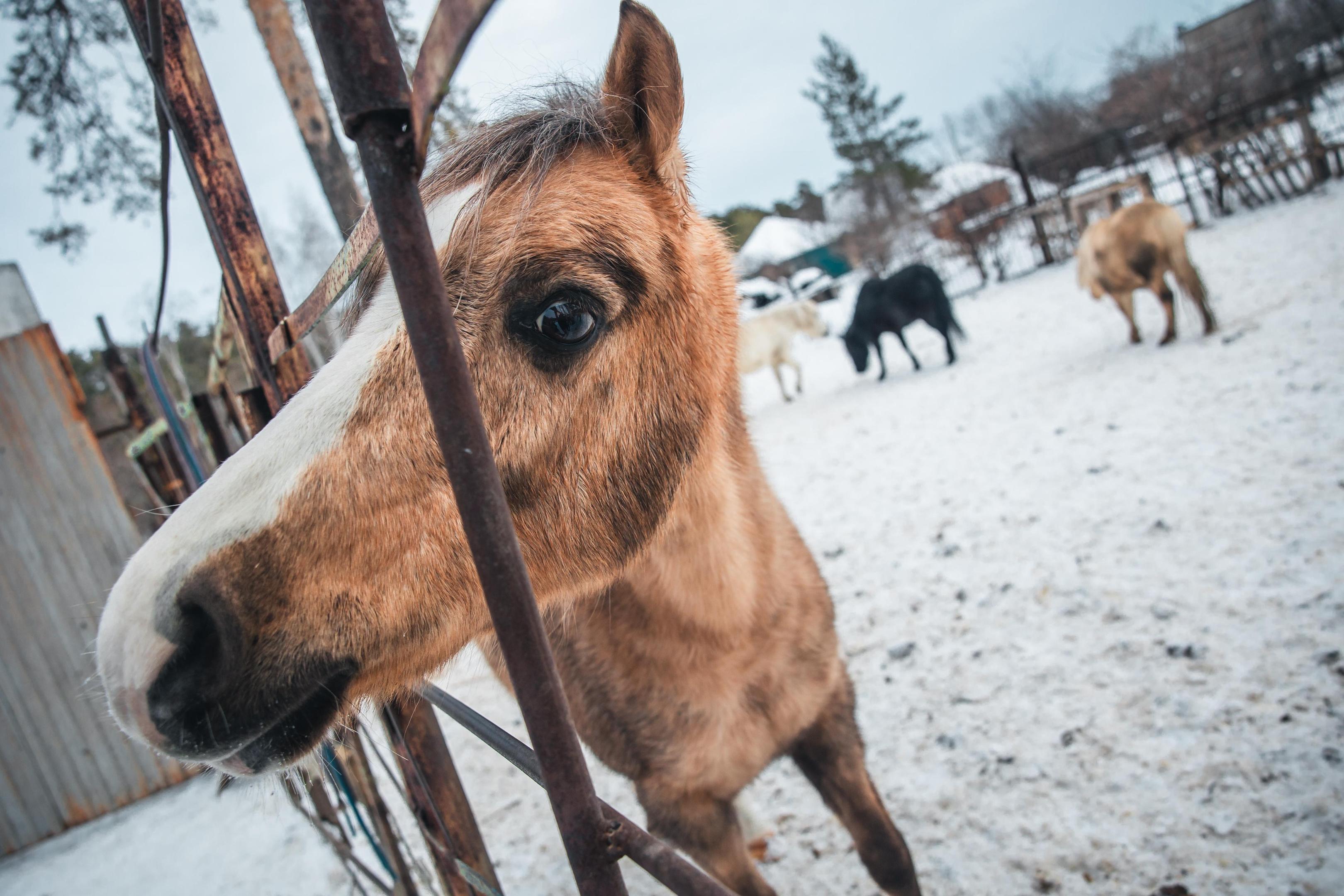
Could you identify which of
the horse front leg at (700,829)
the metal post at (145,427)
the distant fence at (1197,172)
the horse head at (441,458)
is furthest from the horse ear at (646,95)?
the distant fence at (1197,172)

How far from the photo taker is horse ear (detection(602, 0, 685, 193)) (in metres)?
1.31

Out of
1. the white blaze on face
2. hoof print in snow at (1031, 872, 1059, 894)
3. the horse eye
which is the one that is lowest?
hoof print in snow at (1031, 872, 1059, 894)

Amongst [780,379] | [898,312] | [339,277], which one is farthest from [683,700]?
[780,379]

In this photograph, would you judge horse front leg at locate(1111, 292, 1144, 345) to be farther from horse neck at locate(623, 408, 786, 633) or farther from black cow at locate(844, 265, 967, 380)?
horse neck at locate(623, 408, 786, 633)

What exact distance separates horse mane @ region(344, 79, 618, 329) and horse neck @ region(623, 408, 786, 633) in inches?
31.0

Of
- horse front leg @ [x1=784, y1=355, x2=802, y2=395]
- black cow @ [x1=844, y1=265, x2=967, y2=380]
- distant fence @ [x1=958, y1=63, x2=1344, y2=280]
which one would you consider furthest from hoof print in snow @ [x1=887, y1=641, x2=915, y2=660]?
distant fence @ [x1=958, y1=63, x2=1344, y2=280]

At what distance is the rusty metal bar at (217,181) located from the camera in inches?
65.5

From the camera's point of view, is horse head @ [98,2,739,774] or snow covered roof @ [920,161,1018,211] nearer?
horse head @ [98,2,739,774]

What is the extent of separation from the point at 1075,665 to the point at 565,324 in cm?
312

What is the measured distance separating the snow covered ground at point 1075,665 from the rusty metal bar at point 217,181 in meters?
1.10

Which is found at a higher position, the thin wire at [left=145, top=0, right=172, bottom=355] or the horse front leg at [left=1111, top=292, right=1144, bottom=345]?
the thin wire at [left=145, top=0, right=172, bottom=355]

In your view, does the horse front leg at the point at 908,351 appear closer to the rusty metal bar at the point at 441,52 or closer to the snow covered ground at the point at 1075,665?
the snow covered ground at the point at 1075,665

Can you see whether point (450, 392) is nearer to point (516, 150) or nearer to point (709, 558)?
point (516, 150)

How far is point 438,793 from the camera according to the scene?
1967 mm
